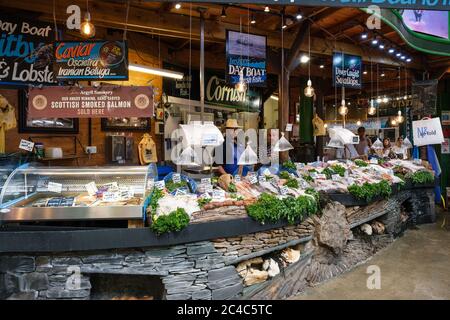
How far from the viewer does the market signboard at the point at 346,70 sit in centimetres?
802

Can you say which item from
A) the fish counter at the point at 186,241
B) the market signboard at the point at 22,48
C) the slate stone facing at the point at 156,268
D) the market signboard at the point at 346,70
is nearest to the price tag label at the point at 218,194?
the fish counter at the point at 186,241

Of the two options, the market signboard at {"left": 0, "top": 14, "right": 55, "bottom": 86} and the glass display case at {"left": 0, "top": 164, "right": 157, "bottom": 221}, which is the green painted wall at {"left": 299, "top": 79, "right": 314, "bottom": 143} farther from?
the glass display case at {"left": 0, "top": 164, "right": 157, "bottom": 221}

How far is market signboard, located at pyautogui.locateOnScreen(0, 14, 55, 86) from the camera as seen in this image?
5.29m

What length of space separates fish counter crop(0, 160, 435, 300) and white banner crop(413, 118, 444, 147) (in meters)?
3.54

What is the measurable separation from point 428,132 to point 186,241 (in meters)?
6.70

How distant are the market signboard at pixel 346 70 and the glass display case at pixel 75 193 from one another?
5.72 meters

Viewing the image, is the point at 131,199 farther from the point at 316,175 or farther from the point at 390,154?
the point at 390,154

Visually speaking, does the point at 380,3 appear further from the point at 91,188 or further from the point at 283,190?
the point at 91,188

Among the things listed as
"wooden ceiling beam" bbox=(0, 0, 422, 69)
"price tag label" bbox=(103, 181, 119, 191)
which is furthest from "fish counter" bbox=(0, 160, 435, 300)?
"wooden ceiling beam" bbox=(0, 0, 422, 69)

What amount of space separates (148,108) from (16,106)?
352 cm

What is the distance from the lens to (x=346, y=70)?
820 centimetres

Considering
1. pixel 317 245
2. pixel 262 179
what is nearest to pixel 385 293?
pixel 317 245

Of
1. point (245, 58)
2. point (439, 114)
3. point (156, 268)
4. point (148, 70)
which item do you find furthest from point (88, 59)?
point (439, 114)

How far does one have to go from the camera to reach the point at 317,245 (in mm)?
4875
